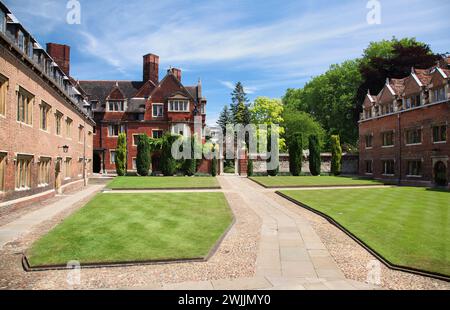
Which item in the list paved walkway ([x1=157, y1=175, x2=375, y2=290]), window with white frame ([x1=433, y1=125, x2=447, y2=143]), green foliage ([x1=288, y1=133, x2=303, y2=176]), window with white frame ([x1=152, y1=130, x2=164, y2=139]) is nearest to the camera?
paved walkway ([x1=157, y1=175, x2=375, y2=290])

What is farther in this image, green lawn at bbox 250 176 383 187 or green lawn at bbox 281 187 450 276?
green lawn at bbox 250 176 383 187

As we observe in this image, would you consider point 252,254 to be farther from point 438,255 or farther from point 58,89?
point 58,89

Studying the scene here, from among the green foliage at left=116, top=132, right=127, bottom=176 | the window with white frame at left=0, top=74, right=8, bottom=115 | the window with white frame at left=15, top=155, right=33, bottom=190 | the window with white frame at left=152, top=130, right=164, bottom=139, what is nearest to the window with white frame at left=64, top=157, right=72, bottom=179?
the window with white frame at left=15, top=155, right=33, bottom=190

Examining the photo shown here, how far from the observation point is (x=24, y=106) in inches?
752

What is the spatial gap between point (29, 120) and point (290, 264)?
697 inches

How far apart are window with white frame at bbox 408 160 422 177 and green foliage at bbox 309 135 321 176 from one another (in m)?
12.6

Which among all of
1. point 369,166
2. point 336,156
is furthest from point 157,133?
point 369,166

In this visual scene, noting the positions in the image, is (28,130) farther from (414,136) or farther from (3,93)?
(414,136)

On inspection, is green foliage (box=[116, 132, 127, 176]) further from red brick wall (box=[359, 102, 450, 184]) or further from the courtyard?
red brick wall (box=[359, 102, 450, 184])

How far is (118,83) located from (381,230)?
170ft

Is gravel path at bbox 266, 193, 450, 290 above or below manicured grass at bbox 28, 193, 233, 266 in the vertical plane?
below

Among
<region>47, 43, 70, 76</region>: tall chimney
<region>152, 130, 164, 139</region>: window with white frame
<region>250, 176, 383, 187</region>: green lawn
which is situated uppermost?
<region>47, 43, 70, 76</region>: tall chimney

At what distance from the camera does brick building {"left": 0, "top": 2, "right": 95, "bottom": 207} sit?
52.5 ft

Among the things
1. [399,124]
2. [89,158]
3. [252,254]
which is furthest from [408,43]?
[252,254]
